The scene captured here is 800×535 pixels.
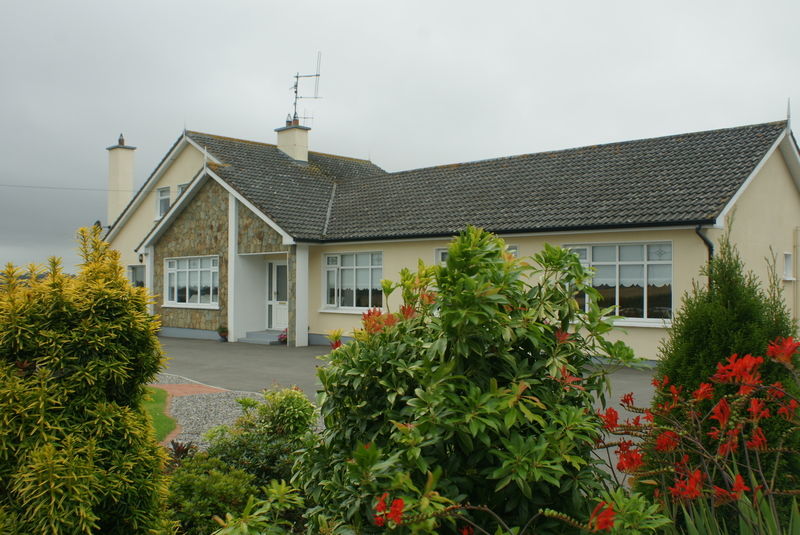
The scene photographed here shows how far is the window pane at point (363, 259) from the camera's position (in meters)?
22.1

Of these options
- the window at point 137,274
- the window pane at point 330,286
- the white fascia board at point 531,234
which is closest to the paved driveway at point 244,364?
the window pane at point 330,286

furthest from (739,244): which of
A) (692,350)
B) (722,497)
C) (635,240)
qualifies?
(722,497)

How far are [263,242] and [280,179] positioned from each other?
3559 millimetres

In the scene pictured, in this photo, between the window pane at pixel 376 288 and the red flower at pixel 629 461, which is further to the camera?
the window pane at pixel 376 288

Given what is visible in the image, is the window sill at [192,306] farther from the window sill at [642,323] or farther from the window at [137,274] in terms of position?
the window sill at [642,323]

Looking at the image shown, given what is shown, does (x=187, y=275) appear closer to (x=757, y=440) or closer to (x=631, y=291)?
(x=631, y=291)

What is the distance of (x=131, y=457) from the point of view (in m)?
3.98

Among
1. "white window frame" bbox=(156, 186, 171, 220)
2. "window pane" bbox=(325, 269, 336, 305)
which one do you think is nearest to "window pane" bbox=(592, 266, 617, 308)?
"window pane" bbox=(325, 269, 336, 305)

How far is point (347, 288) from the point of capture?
73.5 feet

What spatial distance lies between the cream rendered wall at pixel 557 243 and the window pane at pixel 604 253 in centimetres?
22

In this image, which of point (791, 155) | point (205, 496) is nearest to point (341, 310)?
point (791, 155)

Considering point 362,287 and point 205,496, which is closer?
point 205,496

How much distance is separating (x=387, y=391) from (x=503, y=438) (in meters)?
0.69

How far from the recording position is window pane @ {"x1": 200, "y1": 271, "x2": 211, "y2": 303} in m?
25.7
